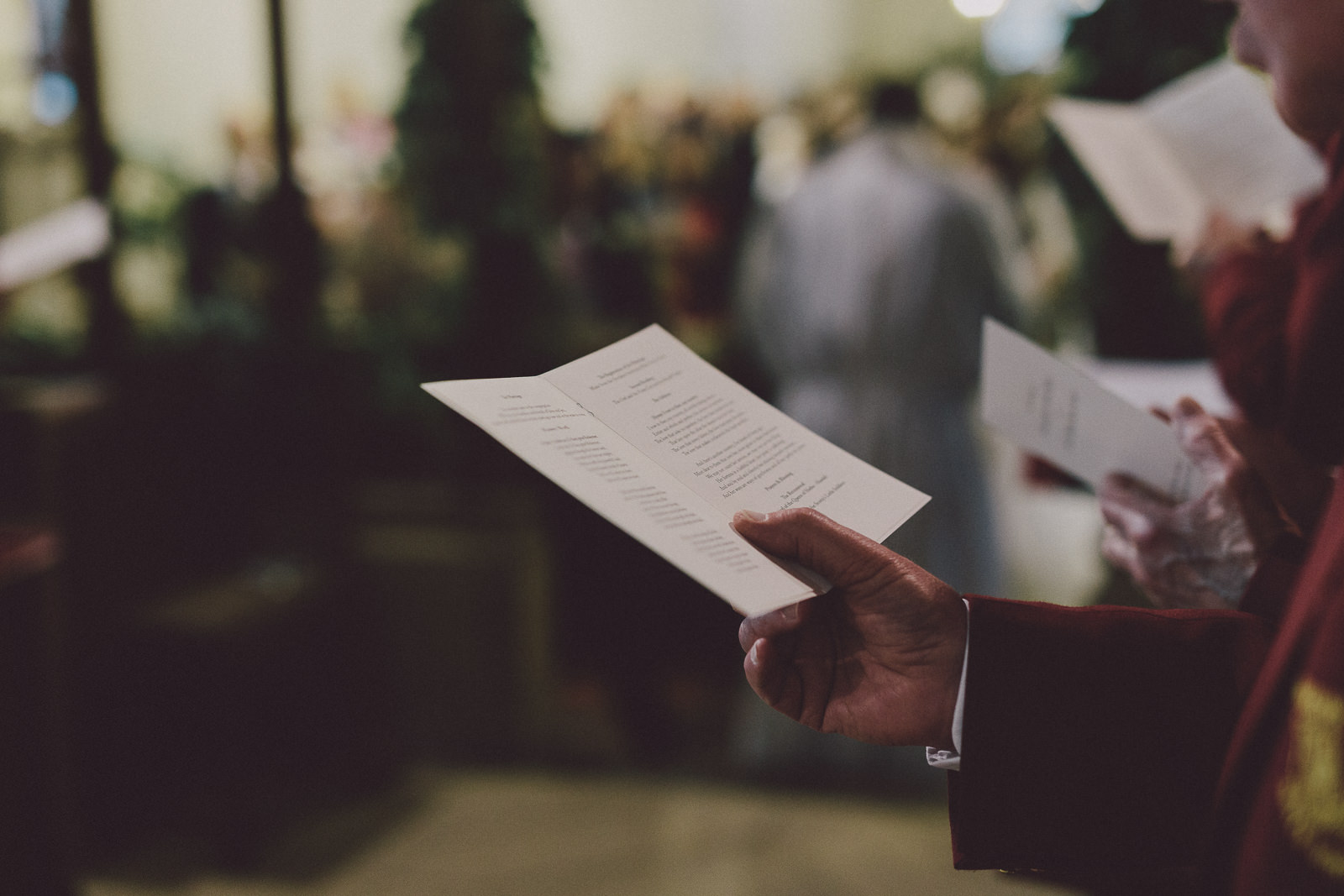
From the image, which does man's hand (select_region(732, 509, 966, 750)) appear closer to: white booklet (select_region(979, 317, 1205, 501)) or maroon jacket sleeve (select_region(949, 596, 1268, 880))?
maroon jacket sleeve (select_region(949, 596, 1268, 880))

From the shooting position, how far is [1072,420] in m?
0.90

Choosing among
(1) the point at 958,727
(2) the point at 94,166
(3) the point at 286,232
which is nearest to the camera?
(1) the point at 958,727

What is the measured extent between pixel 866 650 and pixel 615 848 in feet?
5.92

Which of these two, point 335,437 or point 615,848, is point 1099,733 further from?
point 335,437

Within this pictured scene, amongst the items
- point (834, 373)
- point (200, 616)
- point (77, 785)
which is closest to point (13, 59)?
point (200, 616)

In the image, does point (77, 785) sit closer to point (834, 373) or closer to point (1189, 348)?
point (834, 373)

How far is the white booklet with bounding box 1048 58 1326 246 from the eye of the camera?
57.4 inches

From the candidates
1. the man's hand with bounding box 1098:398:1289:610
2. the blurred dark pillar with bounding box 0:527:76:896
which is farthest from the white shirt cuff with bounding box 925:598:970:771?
the blurred dark pillar with bounding box 0:527:76:896

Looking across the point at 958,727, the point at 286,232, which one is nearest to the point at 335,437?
the point at 286,232

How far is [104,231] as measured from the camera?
2.81 m

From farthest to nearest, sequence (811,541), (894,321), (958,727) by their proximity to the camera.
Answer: (894,321), (958,727), (811,541)

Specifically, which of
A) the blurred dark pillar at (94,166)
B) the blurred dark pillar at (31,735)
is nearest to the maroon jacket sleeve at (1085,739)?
the blurred dark pillar at (31,735)

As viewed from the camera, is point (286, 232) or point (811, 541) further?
point (286, 232)

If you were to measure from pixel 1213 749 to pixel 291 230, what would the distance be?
2879 millimetres
